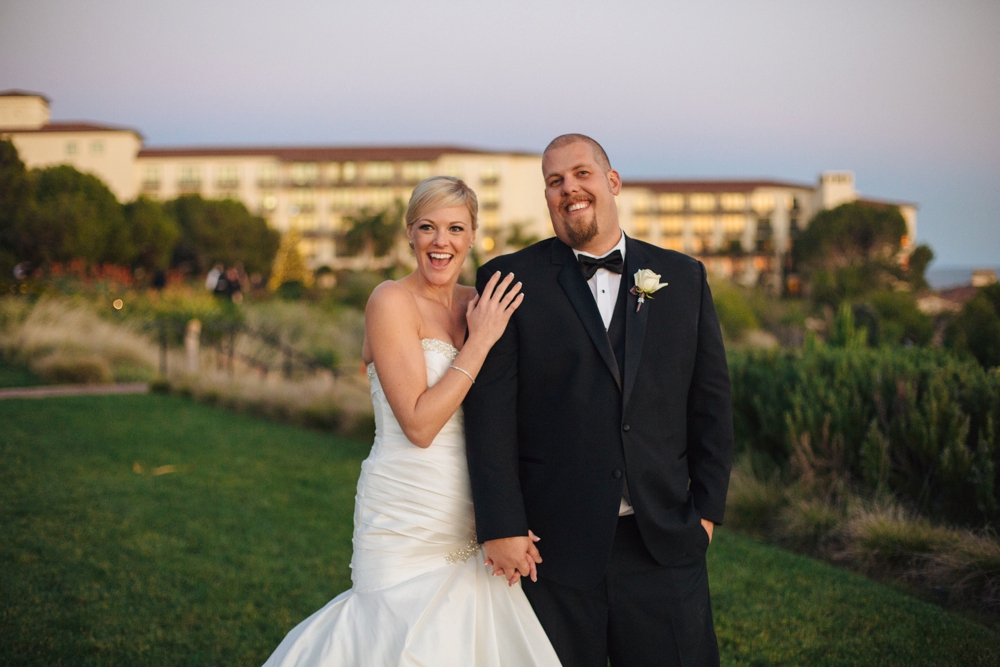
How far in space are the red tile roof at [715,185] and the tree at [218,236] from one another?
4315 centimetres

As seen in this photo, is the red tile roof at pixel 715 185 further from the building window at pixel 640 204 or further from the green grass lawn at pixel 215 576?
the green grass lawn at pixel 215 576

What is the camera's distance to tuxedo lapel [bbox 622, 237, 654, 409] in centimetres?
276

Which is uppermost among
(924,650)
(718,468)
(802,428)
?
(718,468)

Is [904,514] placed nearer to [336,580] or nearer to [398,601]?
[336,580]

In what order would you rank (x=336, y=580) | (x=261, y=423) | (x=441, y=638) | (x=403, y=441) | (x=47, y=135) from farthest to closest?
1. (x=47, y=135)
2. (x=261, y=423)
3. (x=336, y=580)
4. (x=403, y=441)
5. (x=441, y=638)

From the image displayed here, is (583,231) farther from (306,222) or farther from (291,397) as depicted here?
(306,222)

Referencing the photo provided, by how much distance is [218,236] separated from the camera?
2303 inches

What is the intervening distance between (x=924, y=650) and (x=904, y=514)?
2057mm

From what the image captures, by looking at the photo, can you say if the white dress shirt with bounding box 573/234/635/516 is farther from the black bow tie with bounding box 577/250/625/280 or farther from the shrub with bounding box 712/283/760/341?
the shrub with bounding box 712/283/760/341

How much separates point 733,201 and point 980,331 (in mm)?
81890

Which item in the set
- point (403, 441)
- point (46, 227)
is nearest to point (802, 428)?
point (403, 441)

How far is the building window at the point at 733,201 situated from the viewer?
86.4 metres

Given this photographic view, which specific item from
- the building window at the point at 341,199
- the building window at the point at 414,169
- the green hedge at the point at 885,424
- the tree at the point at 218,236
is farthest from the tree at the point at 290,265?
the green hedge at the point at 885,424

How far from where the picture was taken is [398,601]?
2930mm
